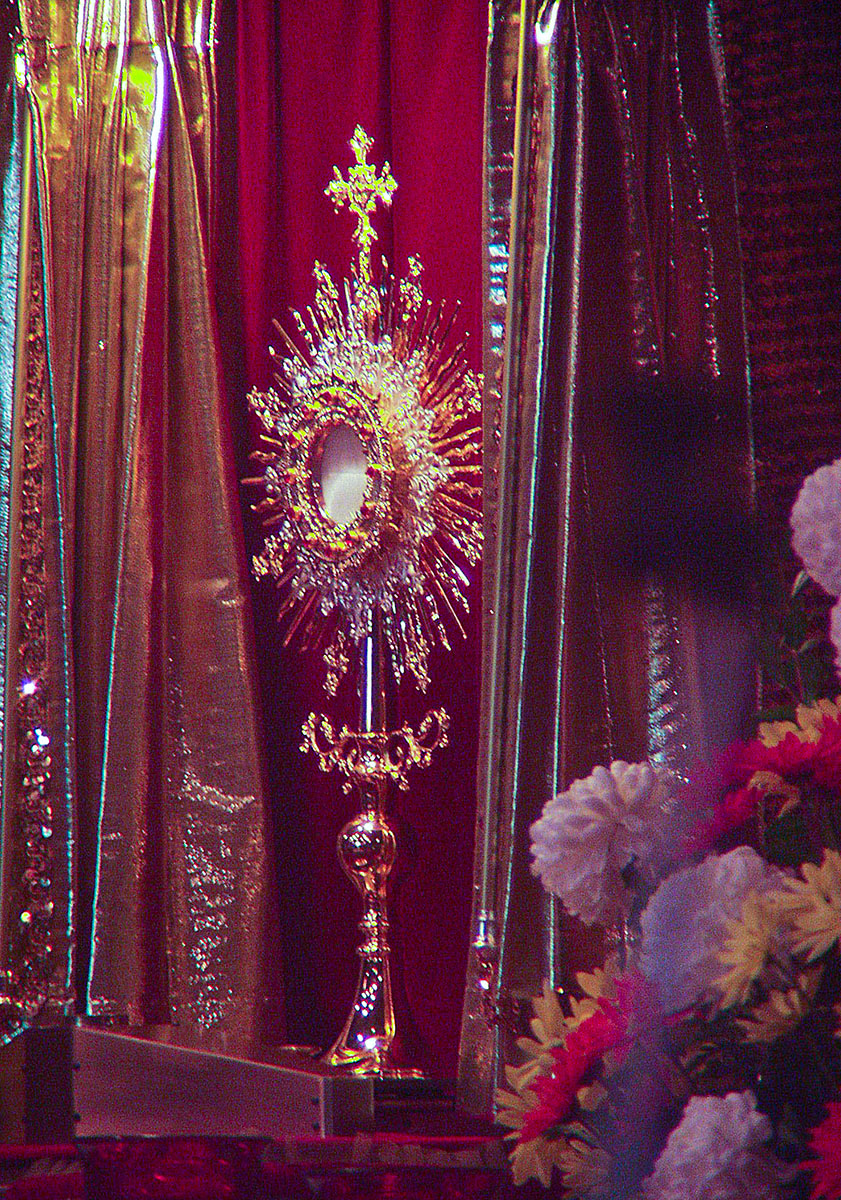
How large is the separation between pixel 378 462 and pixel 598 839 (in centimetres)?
100

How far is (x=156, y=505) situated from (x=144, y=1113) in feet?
2.72

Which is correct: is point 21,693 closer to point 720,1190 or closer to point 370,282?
point 370,282

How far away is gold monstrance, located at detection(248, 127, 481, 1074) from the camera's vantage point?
1802 millimetres

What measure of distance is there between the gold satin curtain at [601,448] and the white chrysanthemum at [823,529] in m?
0.82

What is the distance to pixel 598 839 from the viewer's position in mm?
885

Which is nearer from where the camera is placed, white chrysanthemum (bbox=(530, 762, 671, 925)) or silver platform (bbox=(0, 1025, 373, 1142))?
white chrysanthemum (bbox=(530, 762, 671, 925))

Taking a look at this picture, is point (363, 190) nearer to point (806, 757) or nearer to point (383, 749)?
point (383, 749)

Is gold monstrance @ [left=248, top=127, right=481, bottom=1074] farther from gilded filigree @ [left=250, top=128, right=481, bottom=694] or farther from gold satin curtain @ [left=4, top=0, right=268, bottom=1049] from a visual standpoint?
gold satin curtain @ [left=4, top=0, right=268, bottom=1049]

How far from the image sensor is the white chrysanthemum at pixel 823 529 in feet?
2.60

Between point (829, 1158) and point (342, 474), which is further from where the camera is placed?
point (342, 474)

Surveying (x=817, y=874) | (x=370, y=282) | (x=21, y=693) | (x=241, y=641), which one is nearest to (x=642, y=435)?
(x=370, y=282)

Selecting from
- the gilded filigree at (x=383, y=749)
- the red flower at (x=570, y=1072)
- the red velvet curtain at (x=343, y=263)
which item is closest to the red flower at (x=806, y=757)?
the red flower at (x=570, y=1072)

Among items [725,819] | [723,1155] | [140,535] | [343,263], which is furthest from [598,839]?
[343,263]

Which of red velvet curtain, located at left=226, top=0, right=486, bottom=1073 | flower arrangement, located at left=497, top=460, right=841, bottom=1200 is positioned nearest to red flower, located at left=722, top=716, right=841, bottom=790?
flower arrangement, located at left=497, top=460, right=841, bottom=1200
